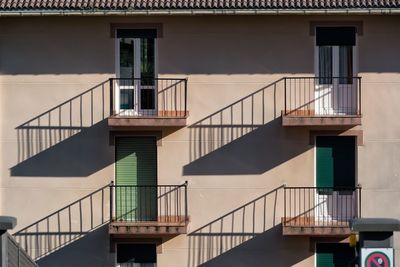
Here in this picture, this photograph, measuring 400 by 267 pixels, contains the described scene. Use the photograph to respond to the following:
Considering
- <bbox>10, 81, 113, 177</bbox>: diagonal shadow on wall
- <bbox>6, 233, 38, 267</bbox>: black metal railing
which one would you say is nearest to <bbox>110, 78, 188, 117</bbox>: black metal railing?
<bbox>10, 81, 113, 177</bbox>: diagonal shadow on wall

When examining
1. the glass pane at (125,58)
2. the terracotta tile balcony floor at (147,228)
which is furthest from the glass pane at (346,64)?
the terracotta tile balcony floor at (147,228)

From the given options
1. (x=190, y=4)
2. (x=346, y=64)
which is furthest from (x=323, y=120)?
(x=190, y=4)

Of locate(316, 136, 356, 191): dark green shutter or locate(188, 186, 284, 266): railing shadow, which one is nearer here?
locate(316, 136, 356, 191): dark green shutter

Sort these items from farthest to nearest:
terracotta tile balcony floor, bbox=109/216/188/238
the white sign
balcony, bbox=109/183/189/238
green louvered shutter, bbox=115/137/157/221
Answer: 1. green louvered shutter, bbox=115/137/157/221
2. balcony, bbox=109/183/189/238
3. terracotta tile balcony floor, bbox=109/216/188/238
4. the white sign

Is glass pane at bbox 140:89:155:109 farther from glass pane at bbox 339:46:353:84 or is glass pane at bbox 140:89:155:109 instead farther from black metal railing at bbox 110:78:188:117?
glass pane at bbox 339:46:353:84

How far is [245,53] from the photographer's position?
26.6 metres

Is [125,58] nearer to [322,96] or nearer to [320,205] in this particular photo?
[322,96]

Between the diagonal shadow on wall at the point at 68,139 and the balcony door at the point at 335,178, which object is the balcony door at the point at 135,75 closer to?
the diagonal shadow on wall at the point at 68,139

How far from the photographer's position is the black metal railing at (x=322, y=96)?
2656cm

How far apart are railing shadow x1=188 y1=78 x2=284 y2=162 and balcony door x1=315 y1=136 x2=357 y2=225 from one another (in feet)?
4.28

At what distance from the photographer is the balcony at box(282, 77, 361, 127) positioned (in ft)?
87.0

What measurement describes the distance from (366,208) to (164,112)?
5031mm

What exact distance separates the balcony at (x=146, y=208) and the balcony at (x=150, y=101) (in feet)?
4.84

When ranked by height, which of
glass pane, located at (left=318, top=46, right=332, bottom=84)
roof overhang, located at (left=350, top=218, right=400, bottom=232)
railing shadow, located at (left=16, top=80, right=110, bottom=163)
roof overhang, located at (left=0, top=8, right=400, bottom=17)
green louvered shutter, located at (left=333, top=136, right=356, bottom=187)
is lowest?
roof overhang, located at (left=350, top=218, right=400, bottom=232)
